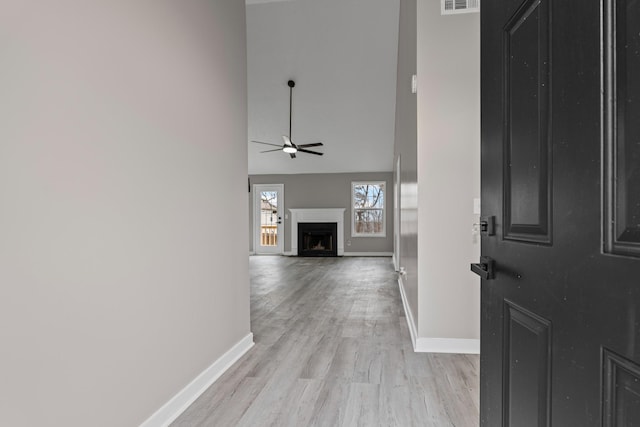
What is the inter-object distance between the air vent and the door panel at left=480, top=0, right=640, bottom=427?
1768 mm

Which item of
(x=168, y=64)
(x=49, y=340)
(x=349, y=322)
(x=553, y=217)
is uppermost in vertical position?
(x=168, y=64)

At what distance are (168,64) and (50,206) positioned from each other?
1.01 m

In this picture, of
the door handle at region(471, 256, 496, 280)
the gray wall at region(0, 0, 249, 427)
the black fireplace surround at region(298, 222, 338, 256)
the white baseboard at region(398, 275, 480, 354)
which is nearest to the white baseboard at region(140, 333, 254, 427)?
the gray wall at region(0, 0, 249, 427)

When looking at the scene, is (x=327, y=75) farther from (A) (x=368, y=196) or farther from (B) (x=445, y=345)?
(B) (x=445, y=345)

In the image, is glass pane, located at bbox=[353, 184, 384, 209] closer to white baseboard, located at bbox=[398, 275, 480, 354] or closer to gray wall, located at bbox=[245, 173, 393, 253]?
gray wall, located at bbox=[245, 173, 393, 253]

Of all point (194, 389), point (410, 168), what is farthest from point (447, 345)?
point (194, 389)

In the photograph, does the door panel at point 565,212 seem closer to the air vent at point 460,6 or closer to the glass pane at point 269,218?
Result: the air vent at point 460,6

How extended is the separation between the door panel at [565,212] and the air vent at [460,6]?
177cm

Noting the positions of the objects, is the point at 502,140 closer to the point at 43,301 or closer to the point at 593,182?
the point at 593,182

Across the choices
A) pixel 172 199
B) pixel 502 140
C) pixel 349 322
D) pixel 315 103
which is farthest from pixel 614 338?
pixel 315 103

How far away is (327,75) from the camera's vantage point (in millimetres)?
6898

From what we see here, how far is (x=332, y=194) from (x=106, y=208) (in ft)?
29.7

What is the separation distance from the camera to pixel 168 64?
1.89 meters

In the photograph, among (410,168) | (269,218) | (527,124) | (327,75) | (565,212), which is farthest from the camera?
(269,218)
